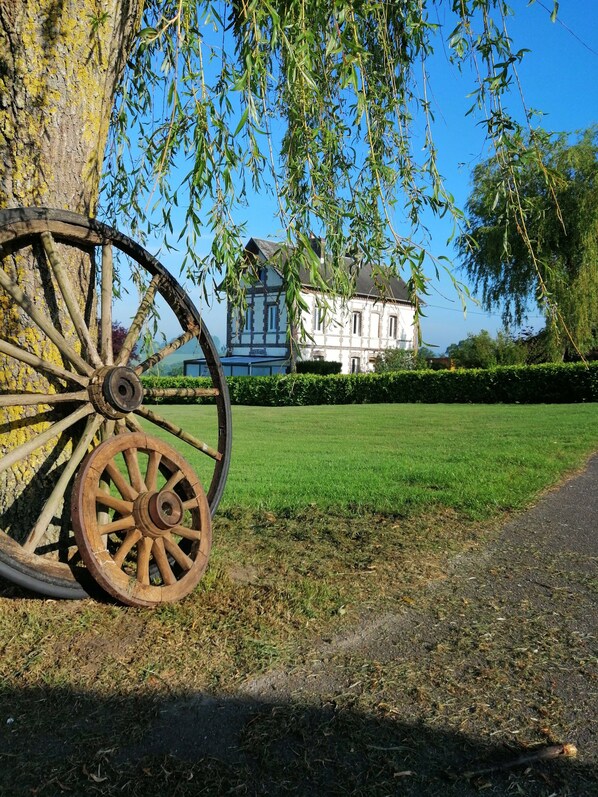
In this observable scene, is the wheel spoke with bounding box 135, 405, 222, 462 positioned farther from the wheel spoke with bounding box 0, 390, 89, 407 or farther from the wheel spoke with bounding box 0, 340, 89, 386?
the wheel spoke with bounding box 0, 340, 89, 386

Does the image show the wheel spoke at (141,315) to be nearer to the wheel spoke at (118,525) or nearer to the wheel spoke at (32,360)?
the wheel spoke at (32,360)

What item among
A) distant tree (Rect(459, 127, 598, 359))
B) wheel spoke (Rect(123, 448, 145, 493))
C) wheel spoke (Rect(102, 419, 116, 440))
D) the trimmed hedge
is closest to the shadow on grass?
wheel spoke (Rect(123, 448, 145, 493))

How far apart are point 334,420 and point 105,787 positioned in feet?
58.0

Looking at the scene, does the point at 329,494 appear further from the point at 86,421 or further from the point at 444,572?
the point at 86,421

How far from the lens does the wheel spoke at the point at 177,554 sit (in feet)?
11.9

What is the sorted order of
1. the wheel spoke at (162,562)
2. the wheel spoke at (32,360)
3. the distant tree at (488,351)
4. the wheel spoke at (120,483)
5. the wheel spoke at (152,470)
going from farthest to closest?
the distant tree at (488,351), the wheel spoke at (152,470), the wheel spoke at (162,562), the wheel spoke at (120,483), the wheel spoke at (32,360)

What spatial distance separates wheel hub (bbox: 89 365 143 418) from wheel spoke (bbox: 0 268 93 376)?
0.27ft

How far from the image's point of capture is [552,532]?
5789 millimetres

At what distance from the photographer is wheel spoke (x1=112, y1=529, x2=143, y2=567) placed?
133 inches

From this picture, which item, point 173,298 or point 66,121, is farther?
point 173,298

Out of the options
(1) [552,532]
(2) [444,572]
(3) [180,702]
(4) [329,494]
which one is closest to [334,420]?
(4) [329,494]

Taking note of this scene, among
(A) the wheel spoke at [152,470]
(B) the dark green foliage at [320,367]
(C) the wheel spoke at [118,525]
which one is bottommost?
(C) the wheel spoke at [118,525]

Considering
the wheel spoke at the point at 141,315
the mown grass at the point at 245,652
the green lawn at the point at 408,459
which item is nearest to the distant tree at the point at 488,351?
the green lawn at the point at 408,459

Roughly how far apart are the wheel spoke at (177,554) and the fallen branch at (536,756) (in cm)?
187
